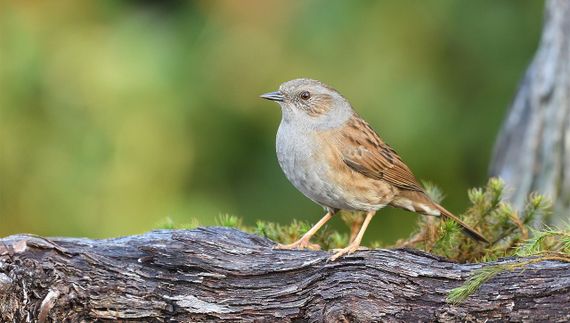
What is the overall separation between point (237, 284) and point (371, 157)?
4.27 feet

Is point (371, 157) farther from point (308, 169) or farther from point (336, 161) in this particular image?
point (308, 169)

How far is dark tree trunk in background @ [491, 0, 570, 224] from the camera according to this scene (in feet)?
20.7

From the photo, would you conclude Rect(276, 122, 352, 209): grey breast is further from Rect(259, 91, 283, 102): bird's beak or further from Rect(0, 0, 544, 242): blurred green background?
Rect(0, 0, 544, 242): blurred green background

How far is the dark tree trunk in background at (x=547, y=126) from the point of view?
6309 mm

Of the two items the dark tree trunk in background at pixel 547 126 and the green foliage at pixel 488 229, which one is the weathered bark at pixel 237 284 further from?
the dark tree trunk in background at pixel 547 126

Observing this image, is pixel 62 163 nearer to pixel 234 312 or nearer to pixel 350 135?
pixel 350 135

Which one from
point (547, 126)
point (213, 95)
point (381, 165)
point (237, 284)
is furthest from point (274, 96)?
point (213, 95)

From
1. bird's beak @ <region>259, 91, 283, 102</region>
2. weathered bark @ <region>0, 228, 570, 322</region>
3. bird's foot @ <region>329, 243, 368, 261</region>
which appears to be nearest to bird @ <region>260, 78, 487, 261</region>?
bird's beak @ <region>259, 91, 283, 102</region>

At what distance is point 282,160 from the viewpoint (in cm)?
507

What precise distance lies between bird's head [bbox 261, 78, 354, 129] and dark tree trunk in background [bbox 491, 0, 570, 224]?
173 centimetres

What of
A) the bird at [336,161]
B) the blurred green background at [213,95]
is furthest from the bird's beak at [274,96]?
the blurred green background at [213,95]

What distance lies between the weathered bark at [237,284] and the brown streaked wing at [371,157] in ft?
2.80

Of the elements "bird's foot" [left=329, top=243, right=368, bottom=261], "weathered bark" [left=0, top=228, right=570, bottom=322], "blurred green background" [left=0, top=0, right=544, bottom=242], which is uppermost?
"blurred green background" [left=0, top=0, right=544, bottom=242]

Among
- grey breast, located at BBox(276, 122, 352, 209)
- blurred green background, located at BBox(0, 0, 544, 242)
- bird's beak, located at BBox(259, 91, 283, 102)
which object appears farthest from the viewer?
blurred green background, located at BBox(0, 0, 544, 242)
